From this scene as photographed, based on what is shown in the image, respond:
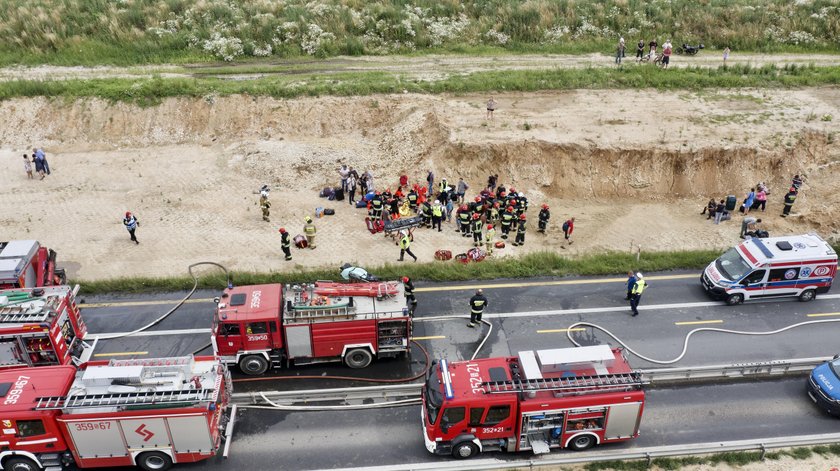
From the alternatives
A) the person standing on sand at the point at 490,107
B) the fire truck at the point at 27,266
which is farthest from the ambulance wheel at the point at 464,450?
the person standing on sand at the point at 490,107

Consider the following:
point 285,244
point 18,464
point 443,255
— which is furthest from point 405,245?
point 18,464

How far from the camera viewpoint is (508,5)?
44969mm

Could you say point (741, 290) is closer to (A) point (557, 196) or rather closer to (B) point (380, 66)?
(A) point (557, 196)

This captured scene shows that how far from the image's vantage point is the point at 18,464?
15.4 meters

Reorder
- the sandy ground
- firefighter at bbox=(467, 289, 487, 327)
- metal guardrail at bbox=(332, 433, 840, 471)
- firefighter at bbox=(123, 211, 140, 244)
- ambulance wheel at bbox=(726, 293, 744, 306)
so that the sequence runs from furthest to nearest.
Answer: the sandy ground → firefighter at bbox=(123, 211, 140, 244) → ambulance wheel at bbox=(726, 293, 744, 306) → firefighter at bbox=(467, 289, 487, 327) → metal guardrail at bbox=(332, 433, 840, 471)

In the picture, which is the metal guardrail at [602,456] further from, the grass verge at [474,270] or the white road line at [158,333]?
the grass verge at [474,270]

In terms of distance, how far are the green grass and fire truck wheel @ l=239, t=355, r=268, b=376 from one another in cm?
2024

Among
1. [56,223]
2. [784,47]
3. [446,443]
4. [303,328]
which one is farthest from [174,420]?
[784,47]

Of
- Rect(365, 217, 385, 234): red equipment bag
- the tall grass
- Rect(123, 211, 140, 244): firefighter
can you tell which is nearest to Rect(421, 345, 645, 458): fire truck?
Rect(365, 217, 385, 234): red equipment bag

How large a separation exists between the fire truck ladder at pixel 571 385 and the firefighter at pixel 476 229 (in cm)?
1076

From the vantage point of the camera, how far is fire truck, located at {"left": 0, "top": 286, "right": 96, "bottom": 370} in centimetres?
1748

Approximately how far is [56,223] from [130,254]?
5.18m

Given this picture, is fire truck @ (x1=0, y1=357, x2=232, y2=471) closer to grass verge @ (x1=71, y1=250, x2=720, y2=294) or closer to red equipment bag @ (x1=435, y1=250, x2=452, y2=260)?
grass verge @ (x1=71, y1=250, x2=720, y2=294)

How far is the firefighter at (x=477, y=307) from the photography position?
66.3 ft
